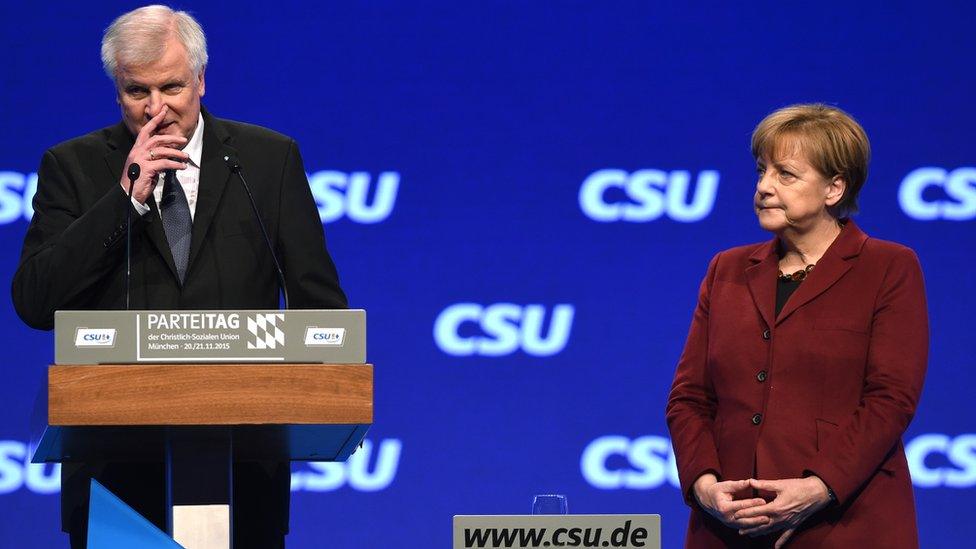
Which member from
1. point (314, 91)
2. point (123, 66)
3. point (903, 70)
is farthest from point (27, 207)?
point (903, 70)

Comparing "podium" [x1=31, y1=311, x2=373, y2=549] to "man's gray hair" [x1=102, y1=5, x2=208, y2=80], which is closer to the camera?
"podium" [x1=31, y1=311, x2=373, y2=549]

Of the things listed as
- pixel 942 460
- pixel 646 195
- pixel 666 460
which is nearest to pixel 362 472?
pixel 666 460

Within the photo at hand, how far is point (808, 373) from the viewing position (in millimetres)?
2582

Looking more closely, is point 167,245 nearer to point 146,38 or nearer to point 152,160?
point 152,160

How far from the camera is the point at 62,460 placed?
228cm

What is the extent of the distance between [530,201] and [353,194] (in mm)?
539

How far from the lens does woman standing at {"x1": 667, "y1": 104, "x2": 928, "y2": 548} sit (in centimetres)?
252

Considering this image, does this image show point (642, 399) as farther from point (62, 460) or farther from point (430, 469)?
point (62, 460)

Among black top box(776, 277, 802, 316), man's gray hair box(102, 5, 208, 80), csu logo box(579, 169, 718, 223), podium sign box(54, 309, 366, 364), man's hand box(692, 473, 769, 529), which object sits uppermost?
man's gray hair box(102, 5, 208, 80)

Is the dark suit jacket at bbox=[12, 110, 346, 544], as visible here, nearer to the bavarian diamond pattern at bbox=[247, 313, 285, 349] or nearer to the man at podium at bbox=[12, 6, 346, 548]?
the man at podium at bbox=[12, 6, 346, 548]

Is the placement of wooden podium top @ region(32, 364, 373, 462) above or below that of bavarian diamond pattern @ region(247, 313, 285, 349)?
below

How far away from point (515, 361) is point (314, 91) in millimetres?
1029

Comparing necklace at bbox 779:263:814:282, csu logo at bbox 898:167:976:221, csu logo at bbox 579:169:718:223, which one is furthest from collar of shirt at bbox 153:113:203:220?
csu logo at bbox 898:167:976:221

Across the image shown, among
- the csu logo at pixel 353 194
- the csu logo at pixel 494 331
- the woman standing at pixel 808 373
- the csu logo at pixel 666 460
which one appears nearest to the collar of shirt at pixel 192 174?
the woman standing at pixel 808 373
